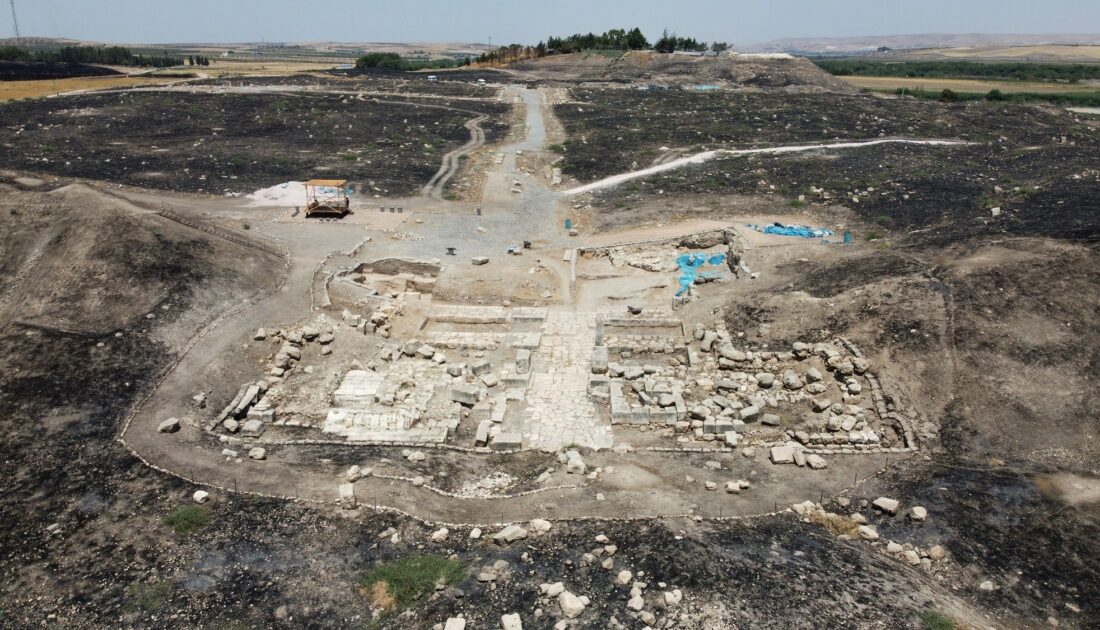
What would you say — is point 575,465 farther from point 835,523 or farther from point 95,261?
point 95,261

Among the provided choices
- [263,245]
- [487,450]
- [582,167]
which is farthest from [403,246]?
[582,167]

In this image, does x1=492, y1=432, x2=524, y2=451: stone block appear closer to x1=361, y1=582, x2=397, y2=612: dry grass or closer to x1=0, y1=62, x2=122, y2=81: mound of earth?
x1=361, y1=582, x2=397, y2=612: dry grass

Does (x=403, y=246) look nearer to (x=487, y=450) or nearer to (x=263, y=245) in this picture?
(x=263, y=245)

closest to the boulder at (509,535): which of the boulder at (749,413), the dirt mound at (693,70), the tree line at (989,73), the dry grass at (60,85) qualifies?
the boulder at (749,413)

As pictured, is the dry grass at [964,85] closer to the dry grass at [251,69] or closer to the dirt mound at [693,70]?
the dirt mound at [693,70]

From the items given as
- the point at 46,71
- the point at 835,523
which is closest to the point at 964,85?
the point at 835,523

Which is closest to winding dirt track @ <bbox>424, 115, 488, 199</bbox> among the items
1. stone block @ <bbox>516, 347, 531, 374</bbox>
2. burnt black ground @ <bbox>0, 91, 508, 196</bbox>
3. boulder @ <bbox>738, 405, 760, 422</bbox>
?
burnt black ground @ <bbox>0, 91, 508, 196</bbox>
